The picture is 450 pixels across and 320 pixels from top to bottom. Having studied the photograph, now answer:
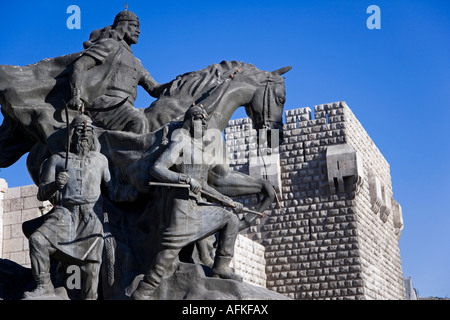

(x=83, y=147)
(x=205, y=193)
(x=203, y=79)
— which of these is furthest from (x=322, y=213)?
(x=83, y=147)

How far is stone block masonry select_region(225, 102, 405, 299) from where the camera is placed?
27.8 m

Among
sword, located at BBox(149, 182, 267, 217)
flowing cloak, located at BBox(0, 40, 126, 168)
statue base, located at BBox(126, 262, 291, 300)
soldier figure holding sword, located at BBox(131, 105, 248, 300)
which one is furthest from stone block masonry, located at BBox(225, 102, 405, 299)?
statue base, located at BBox(126, 262, 291, 300)

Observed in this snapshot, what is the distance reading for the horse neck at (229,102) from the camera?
9219 millimetres

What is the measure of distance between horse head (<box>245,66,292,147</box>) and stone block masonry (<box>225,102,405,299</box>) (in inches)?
721

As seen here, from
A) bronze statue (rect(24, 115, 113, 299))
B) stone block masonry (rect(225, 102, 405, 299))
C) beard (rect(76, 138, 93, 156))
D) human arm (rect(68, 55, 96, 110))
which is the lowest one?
bronze statue (rect(24, 115, 113, 299))

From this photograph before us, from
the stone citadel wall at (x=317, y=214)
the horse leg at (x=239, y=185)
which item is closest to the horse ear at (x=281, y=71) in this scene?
the horse leg at (x=239, y=185)

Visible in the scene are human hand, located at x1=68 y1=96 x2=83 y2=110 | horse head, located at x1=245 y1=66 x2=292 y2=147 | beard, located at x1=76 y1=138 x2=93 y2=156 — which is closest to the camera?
beard, located at x1=76 y1=138 x2=93 y2=156

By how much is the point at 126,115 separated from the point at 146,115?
249 millimetres

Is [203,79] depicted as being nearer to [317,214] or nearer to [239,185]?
[239,185]

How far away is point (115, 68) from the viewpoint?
9.71 meters

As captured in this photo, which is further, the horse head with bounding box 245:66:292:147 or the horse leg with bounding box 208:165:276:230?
the horse head with bounding box 245:66:292:147

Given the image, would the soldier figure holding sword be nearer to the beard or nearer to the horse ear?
the beard

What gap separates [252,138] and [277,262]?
15.1 feet

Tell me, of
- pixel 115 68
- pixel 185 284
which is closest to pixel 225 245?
pixel 185 284
